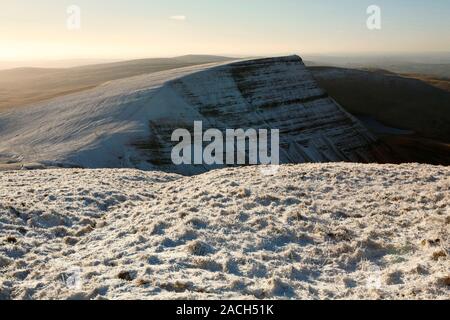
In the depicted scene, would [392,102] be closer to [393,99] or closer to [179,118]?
[393,99]

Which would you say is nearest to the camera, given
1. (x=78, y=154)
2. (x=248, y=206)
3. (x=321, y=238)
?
(x=321, y=238)

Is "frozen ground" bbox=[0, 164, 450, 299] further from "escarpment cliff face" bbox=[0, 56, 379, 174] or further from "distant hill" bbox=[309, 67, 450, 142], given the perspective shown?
"distant hill" bbox=[309, 67, 450, 142]

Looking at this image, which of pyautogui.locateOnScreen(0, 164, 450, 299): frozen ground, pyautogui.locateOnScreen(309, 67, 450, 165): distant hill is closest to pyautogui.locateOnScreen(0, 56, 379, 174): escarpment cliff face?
pyautogui.locateOnScreen(0, 164, 450, 299): frozen ground

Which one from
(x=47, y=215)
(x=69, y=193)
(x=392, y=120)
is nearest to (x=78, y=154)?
(x=69, y=193)

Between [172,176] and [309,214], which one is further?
[172,176]

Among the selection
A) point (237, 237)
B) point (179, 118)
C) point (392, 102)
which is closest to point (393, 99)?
point (392, 102)

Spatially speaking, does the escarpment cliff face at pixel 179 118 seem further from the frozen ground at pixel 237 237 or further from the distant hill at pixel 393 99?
the distant hill at pixel 393 99

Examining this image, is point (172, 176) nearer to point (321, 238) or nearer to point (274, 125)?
Answer: point (321, 238)
